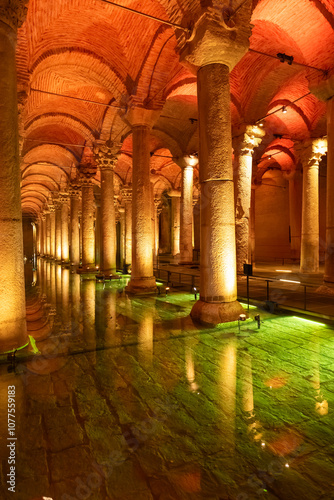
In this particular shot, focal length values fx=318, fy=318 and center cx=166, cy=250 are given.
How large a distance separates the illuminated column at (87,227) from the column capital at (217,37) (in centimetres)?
1093

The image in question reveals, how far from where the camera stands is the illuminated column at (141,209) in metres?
9.12

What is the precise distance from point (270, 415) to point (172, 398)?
2.94ft

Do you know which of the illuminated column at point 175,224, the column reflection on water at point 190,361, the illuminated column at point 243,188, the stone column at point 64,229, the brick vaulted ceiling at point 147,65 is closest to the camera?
the column reflection on water at point 190,361

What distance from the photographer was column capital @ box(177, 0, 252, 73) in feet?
17.8

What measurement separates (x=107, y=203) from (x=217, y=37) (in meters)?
8.12

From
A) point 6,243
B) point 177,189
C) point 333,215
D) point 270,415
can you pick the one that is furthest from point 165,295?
point 177,189

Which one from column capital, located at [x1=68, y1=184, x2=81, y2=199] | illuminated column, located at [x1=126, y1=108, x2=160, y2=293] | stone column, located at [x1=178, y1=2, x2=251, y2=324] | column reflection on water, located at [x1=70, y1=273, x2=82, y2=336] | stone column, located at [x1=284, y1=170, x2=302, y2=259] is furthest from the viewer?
column capital, located at [x1=68, y1=184, x2=81, y2=199]

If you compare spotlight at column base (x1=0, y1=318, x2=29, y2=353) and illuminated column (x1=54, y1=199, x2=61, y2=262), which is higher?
illuminated column (x1=54, y1=199, x2=61, y2=262)

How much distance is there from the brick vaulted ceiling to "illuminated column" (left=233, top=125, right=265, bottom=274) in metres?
0.54

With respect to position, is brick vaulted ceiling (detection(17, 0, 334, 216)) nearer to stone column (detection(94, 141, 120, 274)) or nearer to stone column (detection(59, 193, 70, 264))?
stone column (detection(94, 141, 120, 274))

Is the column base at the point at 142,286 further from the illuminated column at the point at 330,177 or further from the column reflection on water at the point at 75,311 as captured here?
the illuminated column at the point at 330,177

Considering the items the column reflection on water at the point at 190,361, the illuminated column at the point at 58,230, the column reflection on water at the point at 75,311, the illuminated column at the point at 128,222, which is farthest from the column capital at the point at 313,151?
the illuminated column at the point at 58,230

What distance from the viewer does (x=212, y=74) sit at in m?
5.79

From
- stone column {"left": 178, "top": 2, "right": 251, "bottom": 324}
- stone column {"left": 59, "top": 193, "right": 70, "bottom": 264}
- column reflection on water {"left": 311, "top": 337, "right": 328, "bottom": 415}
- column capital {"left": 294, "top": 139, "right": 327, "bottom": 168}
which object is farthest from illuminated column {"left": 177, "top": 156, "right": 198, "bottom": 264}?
column reflection on water {"left": 311, "top": 337, "right": 328, "bottom": 415}
